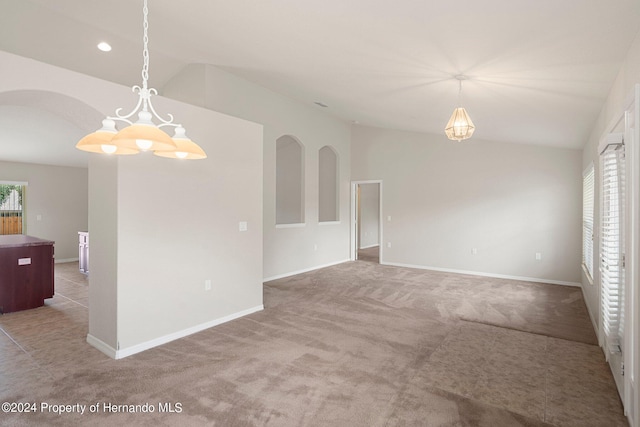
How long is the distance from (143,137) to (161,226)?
2.06 m

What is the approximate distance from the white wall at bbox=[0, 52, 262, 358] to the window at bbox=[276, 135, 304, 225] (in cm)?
535

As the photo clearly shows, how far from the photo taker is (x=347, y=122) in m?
8.46

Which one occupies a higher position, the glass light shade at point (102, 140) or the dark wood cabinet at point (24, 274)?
the glass light shade at point (102, 140)

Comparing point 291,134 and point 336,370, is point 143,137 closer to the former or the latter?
point 336,370

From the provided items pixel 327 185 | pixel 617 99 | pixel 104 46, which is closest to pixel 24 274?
pixel 104 46

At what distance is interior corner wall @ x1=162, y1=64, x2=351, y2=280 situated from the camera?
210 inches

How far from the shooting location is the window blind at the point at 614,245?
2.50 meters

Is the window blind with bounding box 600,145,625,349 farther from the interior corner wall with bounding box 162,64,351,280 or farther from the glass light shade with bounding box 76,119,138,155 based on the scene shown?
the interior corner wall with bounding box 162,64,351,280

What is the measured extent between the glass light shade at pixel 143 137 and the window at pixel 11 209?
8.51m

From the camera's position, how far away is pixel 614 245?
2.63m

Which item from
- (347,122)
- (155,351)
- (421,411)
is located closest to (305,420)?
(421,411)

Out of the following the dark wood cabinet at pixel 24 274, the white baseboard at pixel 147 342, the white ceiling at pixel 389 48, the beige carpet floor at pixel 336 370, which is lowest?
the beige carpet floor at pixel 336 370

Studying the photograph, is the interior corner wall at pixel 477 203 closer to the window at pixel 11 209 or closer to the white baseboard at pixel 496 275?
the white baseboard at pixel 496 275

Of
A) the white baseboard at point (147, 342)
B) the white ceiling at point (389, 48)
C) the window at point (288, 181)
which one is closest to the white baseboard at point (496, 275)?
the white ceiling at point (389, 48)
